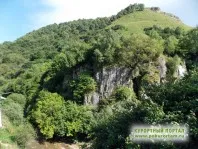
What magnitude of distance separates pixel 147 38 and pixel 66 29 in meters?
96.7

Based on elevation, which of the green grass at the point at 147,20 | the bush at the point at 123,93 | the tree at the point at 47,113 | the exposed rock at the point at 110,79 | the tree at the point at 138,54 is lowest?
the tree at the point at 47,113

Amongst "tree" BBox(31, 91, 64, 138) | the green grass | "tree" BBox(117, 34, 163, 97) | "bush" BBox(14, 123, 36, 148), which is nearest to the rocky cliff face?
"tree" BBox(117, 34, 163, 97)

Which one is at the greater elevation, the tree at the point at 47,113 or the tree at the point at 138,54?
the tree at the point at 138,54

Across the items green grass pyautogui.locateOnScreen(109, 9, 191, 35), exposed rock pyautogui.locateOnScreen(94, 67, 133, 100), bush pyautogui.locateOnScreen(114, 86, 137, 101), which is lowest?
bush pyautogui.locateOnScreen(114, 86, 137, 101)

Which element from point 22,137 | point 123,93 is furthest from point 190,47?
point 22,137

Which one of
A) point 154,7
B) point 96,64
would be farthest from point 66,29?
point 96,64

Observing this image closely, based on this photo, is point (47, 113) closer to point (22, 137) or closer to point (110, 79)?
point (22, 137)

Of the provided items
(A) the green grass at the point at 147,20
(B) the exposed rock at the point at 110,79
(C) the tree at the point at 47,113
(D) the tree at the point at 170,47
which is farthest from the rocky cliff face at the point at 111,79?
(A) the green grass at the point at 147,20

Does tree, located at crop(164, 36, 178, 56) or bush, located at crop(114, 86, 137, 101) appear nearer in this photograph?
bush, located at crop(114, 86, 137, 101)

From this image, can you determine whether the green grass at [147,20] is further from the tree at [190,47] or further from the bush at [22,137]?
the bush at [22,137]

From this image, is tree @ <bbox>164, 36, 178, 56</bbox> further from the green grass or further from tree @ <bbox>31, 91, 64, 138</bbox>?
the green grass

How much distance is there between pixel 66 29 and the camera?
149750 mm

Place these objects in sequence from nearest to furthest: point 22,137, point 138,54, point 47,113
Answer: point 22,137, point 47,113, point 138,54

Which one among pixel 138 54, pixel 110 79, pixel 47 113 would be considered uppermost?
pixel 138 54
